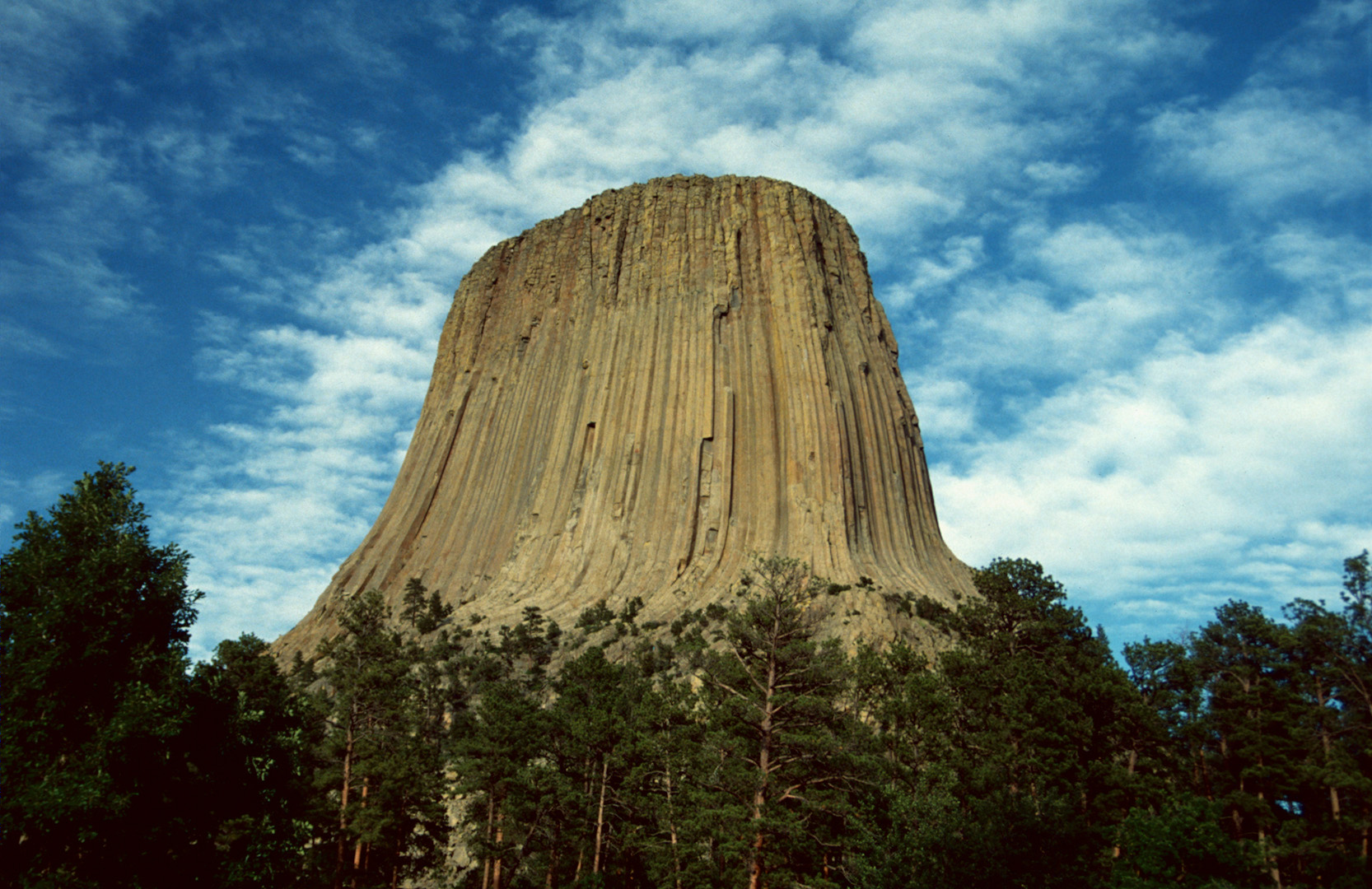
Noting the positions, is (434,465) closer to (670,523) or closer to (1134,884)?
(670,523)

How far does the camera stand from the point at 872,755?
69.3 feet

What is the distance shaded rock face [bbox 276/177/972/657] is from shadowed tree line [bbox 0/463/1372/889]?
51.8ft

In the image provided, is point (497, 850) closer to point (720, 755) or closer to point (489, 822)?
point (489, 822)

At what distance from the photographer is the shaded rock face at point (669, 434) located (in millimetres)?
51969

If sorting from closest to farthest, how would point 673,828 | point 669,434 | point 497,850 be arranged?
point 673,828, point 497,850, point 669,434

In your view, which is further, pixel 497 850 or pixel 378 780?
pixel 378 780

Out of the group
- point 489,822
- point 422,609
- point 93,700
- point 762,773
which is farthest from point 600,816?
point 422,609

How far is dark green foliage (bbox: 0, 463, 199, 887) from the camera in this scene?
537 inches

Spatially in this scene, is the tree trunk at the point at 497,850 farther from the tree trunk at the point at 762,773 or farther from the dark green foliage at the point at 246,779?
the tree trunk at the point at 762,773

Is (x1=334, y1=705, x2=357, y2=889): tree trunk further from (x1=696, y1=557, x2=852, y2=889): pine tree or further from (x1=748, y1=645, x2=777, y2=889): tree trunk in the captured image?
(x1=748, y1=645, x2=777, y2=889): tree trunk

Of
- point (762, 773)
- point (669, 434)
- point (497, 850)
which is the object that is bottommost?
point (497, 850)

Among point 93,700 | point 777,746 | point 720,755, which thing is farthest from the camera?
point 720,755

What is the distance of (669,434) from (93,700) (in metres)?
42.7

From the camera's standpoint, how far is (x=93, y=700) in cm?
1488
